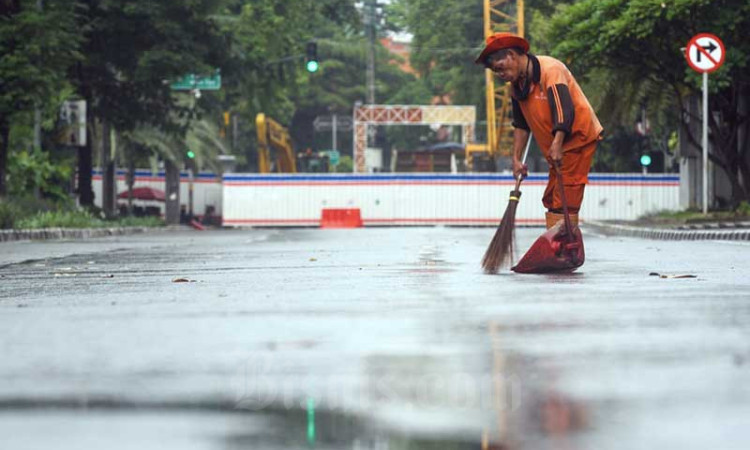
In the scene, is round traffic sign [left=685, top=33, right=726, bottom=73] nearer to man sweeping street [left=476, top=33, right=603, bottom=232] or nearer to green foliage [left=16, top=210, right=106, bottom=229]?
green foliage [left=16, top=210, right=106, bottom=229]

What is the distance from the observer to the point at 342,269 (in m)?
13.5

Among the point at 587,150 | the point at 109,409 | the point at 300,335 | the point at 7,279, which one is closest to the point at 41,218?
the point at 7,279

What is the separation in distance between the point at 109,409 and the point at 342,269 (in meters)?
8.90

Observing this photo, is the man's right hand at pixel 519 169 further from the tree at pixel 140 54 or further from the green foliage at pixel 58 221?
the tree at pixel 140 54

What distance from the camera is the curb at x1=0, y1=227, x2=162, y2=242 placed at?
28.7 m

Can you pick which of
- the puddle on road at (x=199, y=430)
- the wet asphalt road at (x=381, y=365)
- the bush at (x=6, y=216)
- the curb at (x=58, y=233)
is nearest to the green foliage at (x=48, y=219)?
the bush at (x=6, y=216)

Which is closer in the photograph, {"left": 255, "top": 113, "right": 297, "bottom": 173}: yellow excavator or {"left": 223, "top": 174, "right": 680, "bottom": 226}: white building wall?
{"left": 223, "top": 174, "right": 680, "bottom": 226}: white building wall

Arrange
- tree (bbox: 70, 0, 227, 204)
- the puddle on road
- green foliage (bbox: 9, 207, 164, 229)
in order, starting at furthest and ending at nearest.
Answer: tree (bbox: 70, 0, 227, 204)
green foliage (bbox: 9, 207, 164, 229)
the puddle on road

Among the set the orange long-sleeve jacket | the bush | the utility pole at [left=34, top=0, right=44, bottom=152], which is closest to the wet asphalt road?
the orange long-sleeve jacket

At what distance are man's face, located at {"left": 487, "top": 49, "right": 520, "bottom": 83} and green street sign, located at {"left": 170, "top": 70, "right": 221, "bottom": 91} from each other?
32547 millimetres

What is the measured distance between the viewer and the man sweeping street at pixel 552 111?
1166cm

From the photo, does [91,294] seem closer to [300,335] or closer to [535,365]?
[300,335]

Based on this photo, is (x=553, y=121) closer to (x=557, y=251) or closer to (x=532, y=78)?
(x=532, y=78)

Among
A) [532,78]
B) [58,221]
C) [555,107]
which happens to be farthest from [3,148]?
[555,107]
